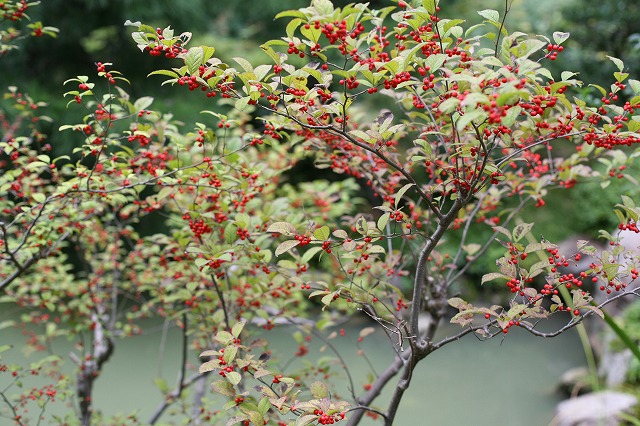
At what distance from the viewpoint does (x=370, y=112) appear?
584 centimetres

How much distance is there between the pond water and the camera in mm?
3703

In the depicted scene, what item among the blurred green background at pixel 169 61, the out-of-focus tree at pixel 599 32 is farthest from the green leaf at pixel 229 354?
the out-of-focus tree at pixel 599 32

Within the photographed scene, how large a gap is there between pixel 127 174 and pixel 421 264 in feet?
2.46

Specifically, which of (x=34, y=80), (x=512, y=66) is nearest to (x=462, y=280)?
(x=34, y=80)

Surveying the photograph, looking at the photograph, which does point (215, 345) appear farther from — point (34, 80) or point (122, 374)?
point (34, 80)

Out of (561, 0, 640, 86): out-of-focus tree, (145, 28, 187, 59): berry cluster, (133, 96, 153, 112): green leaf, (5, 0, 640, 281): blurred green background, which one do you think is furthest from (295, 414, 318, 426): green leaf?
(561, 0, 640, 86): out-of-focus tree

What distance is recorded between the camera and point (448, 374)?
439 cm

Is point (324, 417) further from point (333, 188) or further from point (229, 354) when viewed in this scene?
point (333, 188)

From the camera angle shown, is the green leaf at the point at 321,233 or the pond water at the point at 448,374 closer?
the green leaf at the point at 321,233

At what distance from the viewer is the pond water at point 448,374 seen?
146 inches

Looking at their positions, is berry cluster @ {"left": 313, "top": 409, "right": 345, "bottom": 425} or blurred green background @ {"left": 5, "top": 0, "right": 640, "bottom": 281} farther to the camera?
blurred green background @ {"left": 5, "top": 0, "right": 640, "bottom": 281}

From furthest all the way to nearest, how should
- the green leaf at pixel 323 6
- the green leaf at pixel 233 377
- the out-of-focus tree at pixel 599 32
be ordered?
the out-of-focus tree at pixel 599 32 < the green leaf at pixel 233 377 < the green leaf at pixel 323 6

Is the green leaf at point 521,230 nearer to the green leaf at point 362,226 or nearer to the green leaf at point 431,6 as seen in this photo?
the green leaf at point 362,226

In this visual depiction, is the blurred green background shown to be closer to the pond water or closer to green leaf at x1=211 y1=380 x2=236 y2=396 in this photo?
the pond water
